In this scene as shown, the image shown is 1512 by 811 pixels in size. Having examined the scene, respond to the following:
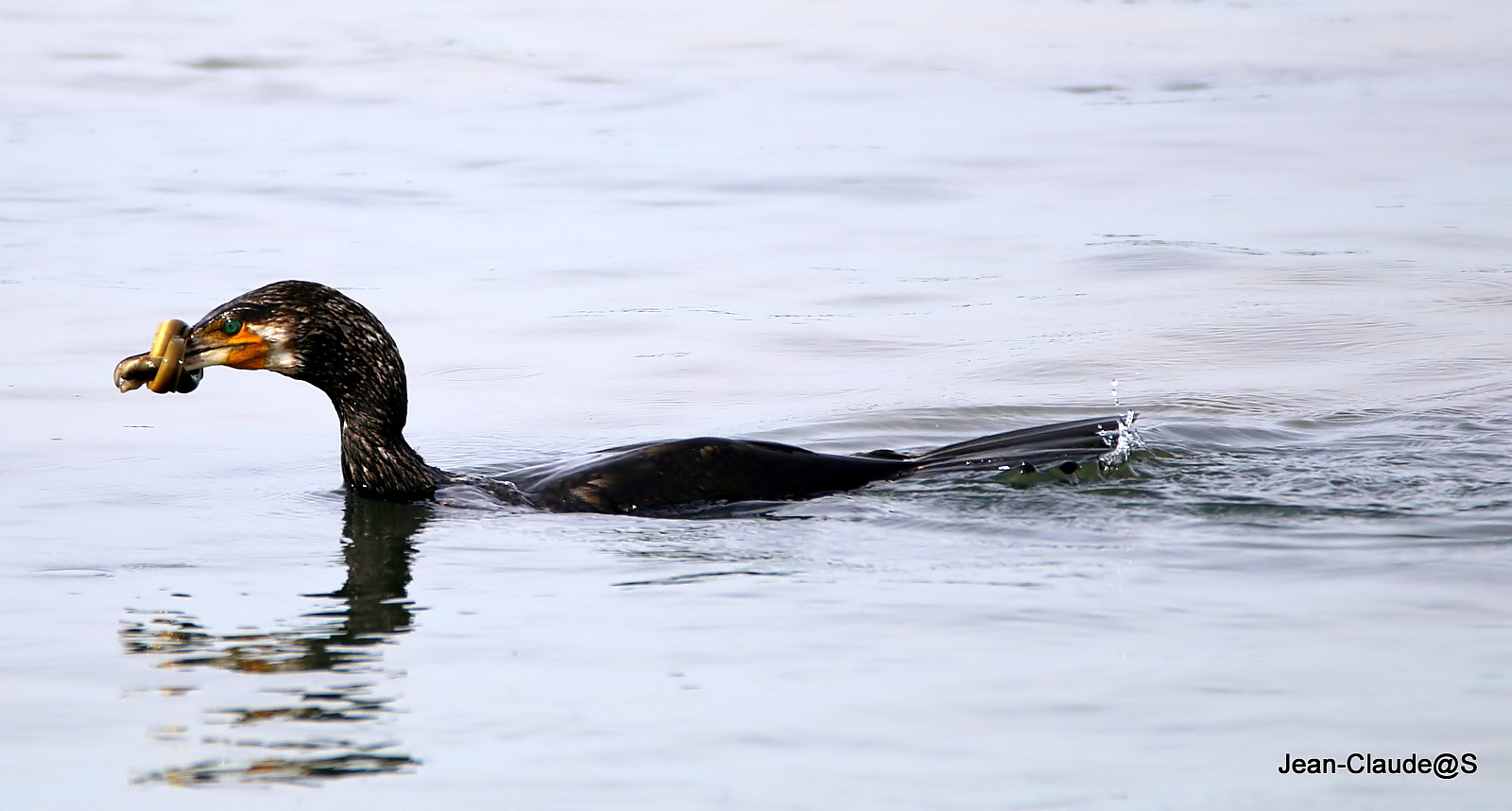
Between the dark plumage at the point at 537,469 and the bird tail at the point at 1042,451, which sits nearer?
the dark plumage at the point at 537,469

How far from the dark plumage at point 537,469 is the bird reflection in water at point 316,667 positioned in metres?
0.59

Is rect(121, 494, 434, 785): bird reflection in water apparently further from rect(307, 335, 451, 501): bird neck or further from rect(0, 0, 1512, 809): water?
rect(307, 335, 451, 501): bird neck

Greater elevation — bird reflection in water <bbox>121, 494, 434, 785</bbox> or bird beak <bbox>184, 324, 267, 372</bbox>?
bird beak <bbox>184, 324, 267, 372</bbox>

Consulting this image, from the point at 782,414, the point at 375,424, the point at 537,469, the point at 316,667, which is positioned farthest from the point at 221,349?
the point at 782,414

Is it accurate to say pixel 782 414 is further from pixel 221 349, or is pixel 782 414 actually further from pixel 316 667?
pixel 316 667

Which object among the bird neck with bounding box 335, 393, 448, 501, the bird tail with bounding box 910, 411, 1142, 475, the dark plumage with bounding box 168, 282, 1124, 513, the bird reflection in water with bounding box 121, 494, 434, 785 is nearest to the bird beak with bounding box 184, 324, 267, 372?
the dark plumage with bounding box 168, 282, 1124, 513

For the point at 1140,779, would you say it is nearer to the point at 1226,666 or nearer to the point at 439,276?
the point at 1226,666

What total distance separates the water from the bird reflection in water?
24 mm

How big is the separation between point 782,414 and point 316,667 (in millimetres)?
→ 4347

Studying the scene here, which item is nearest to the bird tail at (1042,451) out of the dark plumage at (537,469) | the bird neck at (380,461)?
the dark plumage at (537,469)

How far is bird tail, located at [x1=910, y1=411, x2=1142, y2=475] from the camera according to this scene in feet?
24.0

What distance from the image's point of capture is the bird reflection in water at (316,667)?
4520 mm

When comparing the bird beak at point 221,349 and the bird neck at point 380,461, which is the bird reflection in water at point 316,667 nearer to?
the bird neck at point 380,461

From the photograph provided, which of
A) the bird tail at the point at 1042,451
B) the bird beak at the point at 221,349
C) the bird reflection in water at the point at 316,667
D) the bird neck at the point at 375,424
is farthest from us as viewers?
the bird neck at the point at 375,424
